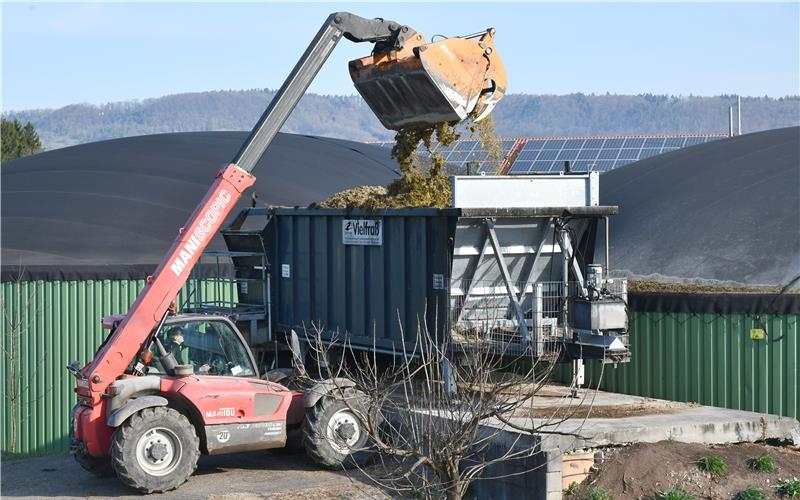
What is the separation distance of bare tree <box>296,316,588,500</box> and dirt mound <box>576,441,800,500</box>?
0.81 m

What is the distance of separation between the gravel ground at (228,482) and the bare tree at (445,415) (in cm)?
52

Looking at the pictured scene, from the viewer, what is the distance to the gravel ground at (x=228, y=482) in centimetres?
1285

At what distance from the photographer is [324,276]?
1764 centimetres

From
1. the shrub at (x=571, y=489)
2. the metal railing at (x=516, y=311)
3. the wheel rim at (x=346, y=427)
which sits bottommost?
the shrub at (x=571, y=489)

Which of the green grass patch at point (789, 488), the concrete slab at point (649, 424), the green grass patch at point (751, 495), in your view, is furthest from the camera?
the concrete slab at point (649, 424)

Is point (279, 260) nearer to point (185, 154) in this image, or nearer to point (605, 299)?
point (605, 299)

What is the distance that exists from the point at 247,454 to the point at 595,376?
5854mm

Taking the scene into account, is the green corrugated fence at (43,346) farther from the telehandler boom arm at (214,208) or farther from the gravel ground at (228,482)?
the telehandler boom arm at (214,208)

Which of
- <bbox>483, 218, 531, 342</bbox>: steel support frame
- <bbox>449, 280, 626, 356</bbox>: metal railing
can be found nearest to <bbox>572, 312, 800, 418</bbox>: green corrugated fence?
<bbox>449, 280, 626, 356</bbox>: metal railing

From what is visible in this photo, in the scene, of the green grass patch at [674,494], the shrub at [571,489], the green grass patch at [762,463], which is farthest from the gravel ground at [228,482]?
the green grass patch at [762,463]

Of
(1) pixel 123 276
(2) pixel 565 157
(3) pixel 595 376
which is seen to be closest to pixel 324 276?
(3) pixel 595 376

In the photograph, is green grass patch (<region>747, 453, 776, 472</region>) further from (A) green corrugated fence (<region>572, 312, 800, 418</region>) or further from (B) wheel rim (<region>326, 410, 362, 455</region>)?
(B) wheel rim (<region>326, 410, 362, 455</region>)

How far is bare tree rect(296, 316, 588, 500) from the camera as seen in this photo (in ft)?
31.1

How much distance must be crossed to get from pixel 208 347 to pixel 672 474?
5.91 m
